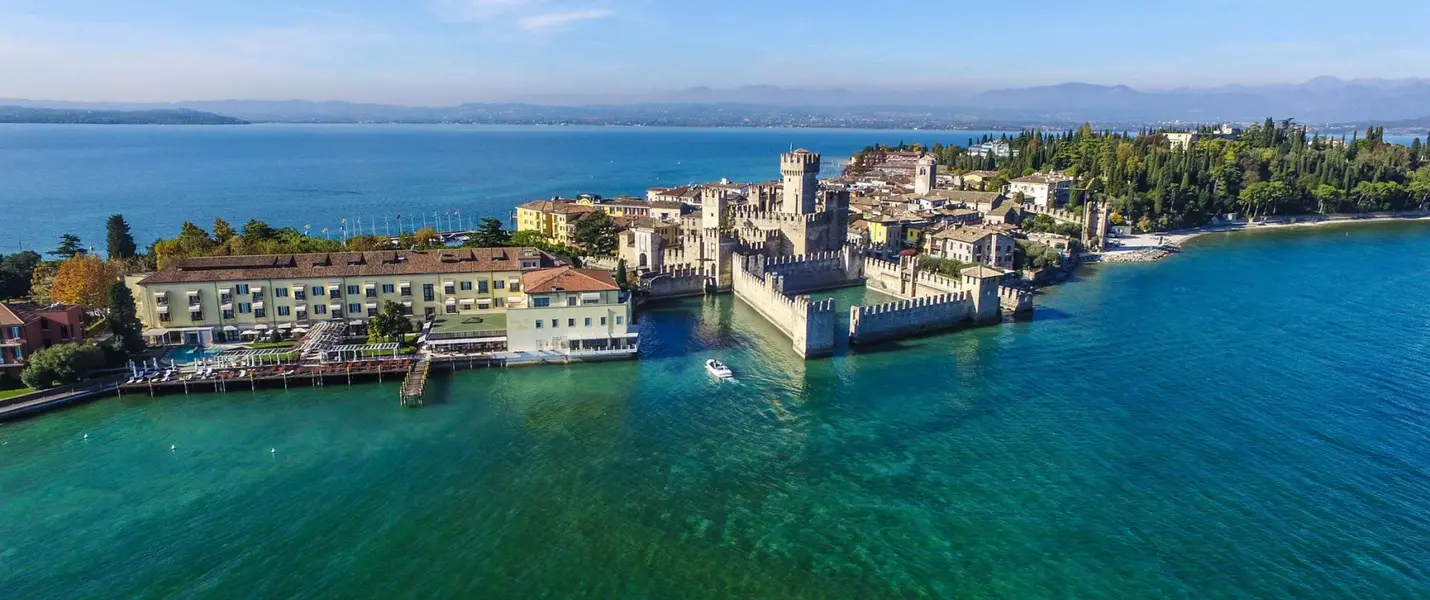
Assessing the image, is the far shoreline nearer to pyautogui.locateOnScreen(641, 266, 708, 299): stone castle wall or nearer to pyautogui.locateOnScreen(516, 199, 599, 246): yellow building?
pyautogui.locateOnScreen(641, 266, 708, 299): stone castle wall

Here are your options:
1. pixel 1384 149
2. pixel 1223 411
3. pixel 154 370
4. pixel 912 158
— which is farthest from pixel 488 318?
pixel 1384 149

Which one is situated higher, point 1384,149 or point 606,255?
point 1384,149

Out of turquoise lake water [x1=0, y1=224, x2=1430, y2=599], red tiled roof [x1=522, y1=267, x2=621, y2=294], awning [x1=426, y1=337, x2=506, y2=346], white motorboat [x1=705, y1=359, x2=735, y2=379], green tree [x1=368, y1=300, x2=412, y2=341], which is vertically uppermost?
red tiled roof [x1=522, y1=267, x2=621, y2=294]

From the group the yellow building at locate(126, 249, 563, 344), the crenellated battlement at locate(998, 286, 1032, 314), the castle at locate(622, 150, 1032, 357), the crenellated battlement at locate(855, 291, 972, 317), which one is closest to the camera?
the yellow building at locate(126, 249, 563, 344)

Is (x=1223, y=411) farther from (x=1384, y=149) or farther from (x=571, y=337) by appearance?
(x=1384, y=149)

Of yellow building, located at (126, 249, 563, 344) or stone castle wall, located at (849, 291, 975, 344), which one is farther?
stone castle wall, located at (849, 291, 975, 344)

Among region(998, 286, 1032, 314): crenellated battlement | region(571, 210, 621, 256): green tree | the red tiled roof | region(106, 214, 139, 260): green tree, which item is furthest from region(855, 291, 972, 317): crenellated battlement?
region(106, 214, 139, 260): green tree
